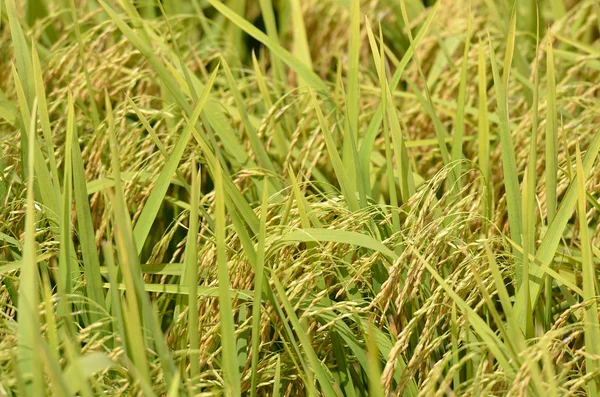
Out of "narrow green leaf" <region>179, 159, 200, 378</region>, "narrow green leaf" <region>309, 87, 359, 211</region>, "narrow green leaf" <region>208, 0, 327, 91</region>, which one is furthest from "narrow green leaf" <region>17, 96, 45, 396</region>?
"narrow green leaf" <region>208, 0, 327, 91</region>

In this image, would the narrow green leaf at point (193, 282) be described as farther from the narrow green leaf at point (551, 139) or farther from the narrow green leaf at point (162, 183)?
the narrow green leaf at point (551, 139)

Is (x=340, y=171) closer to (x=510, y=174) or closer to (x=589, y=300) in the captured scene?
(x=510, y=174)

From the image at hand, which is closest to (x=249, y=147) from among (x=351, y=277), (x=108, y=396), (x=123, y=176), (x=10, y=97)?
(x=123, y=176)

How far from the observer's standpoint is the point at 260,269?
0.96 metres

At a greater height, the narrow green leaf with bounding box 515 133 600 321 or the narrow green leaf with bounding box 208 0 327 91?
the narrow green leaf with bounding box 208 0 327 91

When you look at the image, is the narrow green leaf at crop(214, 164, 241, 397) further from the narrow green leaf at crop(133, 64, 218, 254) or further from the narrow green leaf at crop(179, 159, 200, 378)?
the narrow green leaf at crop(133, 64, 218, 254)

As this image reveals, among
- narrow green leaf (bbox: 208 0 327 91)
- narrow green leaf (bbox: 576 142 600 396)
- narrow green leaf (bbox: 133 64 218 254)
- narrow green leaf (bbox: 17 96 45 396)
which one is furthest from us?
narrow green leaf (bbox: 208 0 327 91)

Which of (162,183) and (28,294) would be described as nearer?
(28,294)

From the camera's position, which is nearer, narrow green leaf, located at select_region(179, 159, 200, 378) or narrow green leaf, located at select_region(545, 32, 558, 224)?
narrow green leaf, located at select_region(179, 159, 200, 378)

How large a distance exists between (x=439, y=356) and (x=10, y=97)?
3.30ft

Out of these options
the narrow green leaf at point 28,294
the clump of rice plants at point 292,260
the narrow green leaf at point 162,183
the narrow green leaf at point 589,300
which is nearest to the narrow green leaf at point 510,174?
the clump of rice plants at point 292,260

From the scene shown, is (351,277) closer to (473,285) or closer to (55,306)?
(473,285)

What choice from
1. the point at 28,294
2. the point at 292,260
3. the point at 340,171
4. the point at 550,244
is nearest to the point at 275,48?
the point at 340,171

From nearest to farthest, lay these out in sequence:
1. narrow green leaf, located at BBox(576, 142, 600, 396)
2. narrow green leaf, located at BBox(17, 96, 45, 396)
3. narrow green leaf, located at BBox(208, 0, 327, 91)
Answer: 1. narrow green leaf, located at BBox(17, 96, 45, 396)
2. narrow green leaf, located at BBox(576, 142, 600, 396)
3. narrow green leaf, located at BBox(208, 0, 327, 91)
